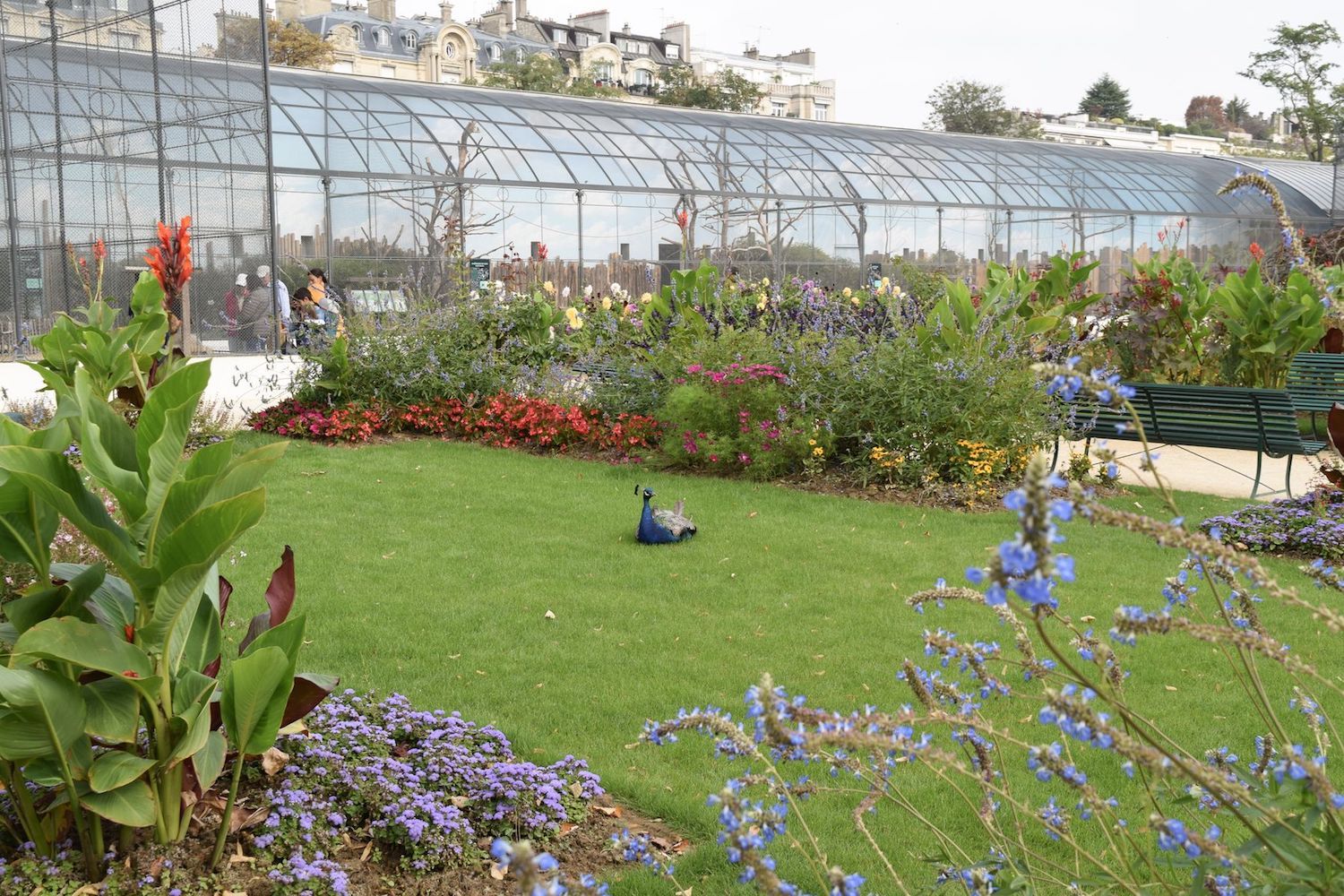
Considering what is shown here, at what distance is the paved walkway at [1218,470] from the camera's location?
26.2ft

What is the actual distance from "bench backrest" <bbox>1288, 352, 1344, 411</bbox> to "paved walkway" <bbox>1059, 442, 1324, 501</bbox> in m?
0.38

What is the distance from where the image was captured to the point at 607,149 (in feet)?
72.4

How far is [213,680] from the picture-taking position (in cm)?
255

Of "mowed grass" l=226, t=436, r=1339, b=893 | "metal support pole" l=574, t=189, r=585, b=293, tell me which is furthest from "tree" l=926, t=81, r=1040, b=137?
"mowed grass" l=226, t=436, r=1339, b=893

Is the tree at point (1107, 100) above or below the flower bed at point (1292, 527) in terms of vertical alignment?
above

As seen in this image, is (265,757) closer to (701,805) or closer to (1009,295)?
(701,805)

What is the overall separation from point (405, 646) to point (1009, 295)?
6368 mm

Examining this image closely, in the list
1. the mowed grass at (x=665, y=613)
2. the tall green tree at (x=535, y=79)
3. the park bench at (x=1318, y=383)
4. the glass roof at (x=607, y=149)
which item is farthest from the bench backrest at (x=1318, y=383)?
the tall green tree at (x=535, y=79)

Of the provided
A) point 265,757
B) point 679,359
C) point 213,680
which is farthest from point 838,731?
point 679,359

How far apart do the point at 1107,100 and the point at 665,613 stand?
3138 inches

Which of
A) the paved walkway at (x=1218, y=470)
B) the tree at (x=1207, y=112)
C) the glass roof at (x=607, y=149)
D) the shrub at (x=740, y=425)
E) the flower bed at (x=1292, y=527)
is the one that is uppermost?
the tree at (x=1207, y=112)

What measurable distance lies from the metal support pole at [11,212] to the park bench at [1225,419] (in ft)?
43.3

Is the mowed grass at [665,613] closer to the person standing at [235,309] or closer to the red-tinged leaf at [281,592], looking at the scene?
the red-tinged leaf at [281,592]

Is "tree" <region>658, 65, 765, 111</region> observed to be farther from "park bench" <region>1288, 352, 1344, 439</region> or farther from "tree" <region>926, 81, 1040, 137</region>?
"park bench" <region>1288, 352, 1344, 439</region>
